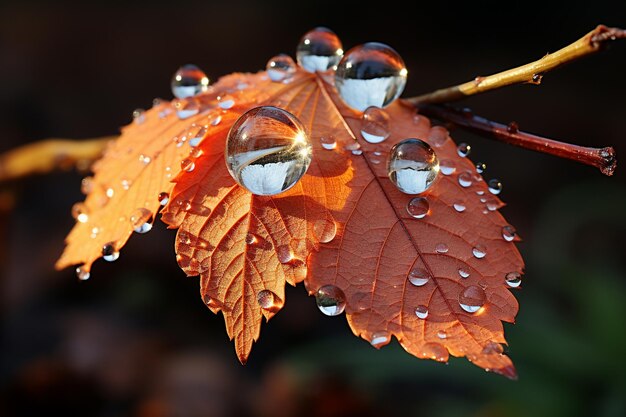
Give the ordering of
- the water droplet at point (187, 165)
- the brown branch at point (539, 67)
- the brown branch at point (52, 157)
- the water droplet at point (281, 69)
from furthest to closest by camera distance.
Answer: the brown branch at point (52, 157), the water droplet at point (281, 69), the water droplet at point (187, 165), the brown branch at point (539, 67)

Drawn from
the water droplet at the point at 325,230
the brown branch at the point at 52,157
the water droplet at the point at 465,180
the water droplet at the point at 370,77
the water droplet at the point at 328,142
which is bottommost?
the brown branch at the point at 52,157

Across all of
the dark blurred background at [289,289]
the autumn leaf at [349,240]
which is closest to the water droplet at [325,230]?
the autumn leaf at [349,240]

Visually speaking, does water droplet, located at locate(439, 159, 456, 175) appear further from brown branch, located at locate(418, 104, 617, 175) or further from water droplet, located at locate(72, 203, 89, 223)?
water droplet, located at locate(72, 203, 89, 223)

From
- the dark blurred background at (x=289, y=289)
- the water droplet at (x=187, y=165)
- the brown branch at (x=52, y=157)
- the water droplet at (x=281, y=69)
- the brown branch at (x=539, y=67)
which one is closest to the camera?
the brown branch at (x=539, y=67)

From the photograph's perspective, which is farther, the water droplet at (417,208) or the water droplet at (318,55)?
the water droplet at (318,55)

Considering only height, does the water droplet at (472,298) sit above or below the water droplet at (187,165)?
below

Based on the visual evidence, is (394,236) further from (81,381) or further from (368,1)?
(368,1)

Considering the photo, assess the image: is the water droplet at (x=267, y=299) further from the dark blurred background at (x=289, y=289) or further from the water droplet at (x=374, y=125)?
the dark blurred background at (x=289, y=289)

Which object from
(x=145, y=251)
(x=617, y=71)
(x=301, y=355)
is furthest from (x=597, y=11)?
(x=145, y=251)
